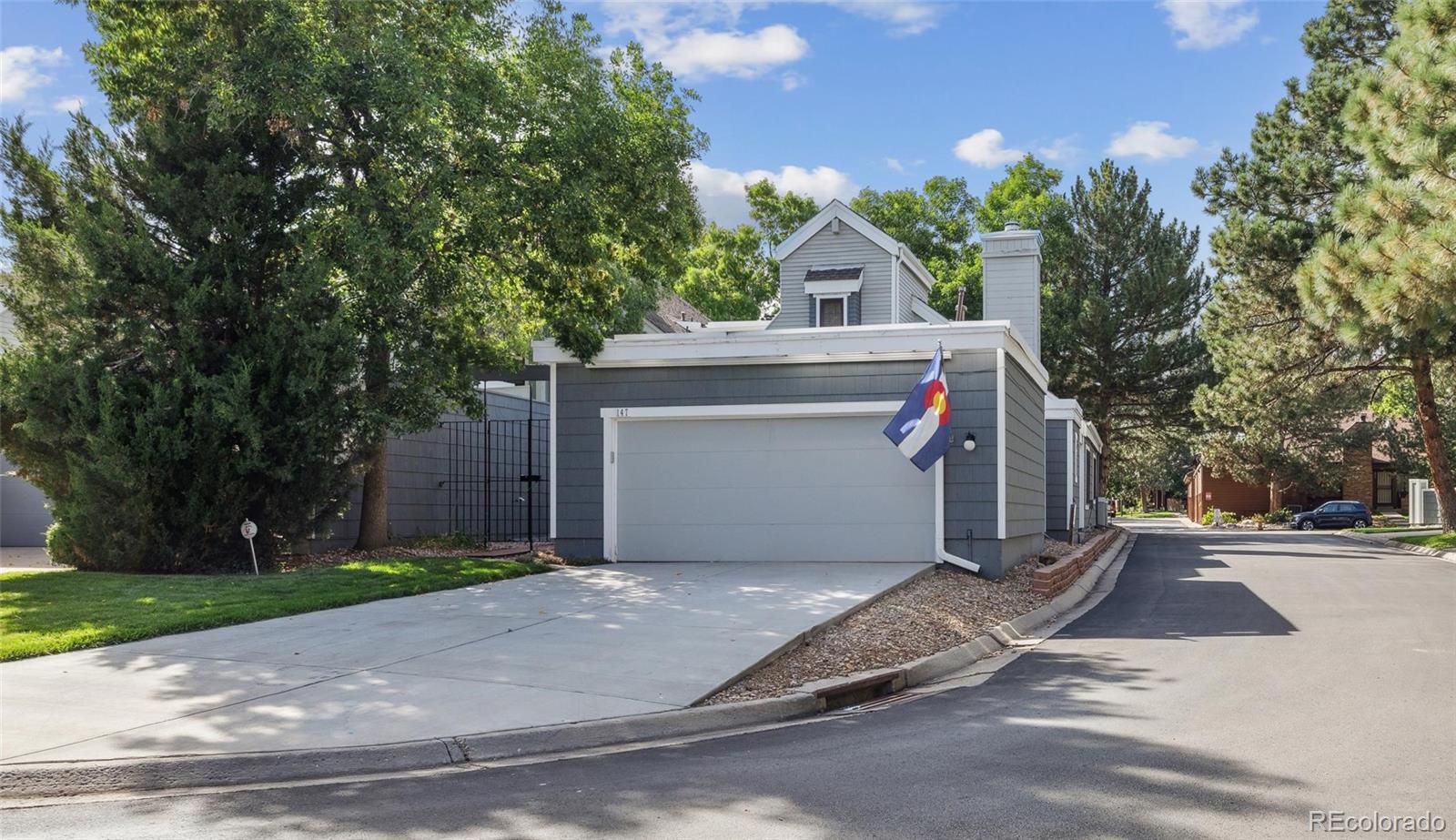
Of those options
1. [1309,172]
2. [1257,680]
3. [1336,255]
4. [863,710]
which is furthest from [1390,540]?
[863,710]

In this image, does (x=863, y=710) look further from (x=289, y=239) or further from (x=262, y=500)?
(x=289, y=239)

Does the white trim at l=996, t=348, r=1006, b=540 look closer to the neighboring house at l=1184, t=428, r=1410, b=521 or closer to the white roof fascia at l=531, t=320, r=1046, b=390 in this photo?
the white roof fascia at l=531, t=320, r=1046, b=390

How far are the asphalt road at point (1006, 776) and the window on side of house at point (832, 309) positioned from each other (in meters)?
16.3

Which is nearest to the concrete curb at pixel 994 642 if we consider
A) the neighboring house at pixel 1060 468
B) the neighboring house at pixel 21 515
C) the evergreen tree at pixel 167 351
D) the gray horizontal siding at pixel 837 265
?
the neighboring house at pixel 1060 468

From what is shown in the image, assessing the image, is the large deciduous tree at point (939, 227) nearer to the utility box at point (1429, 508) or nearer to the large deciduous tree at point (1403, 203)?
the utility box at point (1429, 508)

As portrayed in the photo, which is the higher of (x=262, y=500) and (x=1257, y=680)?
(x=262, y=500)

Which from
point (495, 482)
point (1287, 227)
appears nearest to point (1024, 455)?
point (495, 482)

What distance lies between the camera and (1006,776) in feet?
18.7

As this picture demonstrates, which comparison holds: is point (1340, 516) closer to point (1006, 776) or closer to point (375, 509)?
point (375, 509)

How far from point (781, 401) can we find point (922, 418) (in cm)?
237

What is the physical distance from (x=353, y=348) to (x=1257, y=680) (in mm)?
10955

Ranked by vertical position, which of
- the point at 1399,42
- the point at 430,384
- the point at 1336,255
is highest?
the point at 1399,42

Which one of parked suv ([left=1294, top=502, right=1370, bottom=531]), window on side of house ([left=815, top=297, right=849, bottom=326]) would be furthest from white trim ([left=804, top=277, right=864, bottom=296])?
parked suv ([left=1294, top=502, right=1370, bottom=531])

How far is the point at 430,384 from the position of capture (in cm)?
1509
